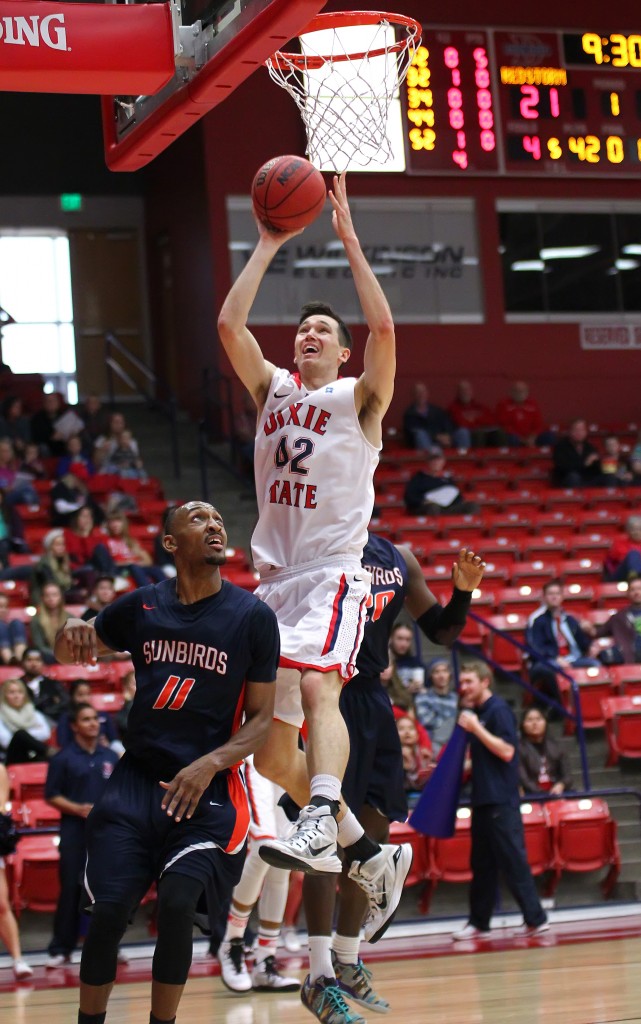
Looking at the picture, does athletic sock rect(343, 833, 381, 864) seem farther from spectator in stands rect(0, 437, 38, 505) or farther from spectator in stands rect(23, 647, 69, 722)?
spectator in stands rect(0, 437, 38, 505)

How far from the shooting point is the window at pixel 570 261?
20.5m

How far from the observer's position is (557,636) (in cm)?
1293

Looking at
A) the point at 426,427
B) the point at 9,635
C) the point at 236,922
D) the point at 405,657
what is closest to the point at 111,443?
the point at 426,427

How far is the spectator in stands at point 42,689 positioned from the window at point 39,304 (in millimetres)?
10970

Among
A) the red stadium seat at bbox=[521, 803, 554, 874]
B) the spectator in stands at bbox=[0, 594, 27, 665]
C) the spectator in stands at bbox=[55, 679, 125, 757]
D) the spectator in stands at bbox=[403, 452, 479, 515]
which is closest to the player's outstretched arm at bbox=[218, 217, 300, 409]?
the spectator in stands at bbox=[55, 679, 125, 757]

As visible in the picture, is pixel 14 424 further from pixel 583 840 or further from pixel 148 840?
pixel 148 840

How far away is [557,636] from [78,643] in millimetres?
8328

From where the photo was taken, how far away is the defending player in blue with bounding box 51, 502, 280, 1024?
4.80 m

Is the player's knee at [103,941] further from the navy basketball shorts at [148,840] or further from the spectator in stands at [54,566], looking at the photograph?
the spectator in stands at [54,566]

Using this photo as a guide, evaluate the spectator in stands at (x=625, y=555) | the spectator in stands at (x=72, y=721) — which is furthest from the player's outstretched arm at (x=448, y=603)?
the spectator in stands at (x=625, y=555)

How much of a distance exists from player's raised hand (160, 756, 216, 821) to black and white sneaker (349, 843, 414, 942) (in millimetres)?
1091

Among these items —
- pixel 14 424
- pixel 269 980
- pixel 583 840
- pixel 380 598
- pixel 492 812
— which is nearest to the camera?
pixel 380 598

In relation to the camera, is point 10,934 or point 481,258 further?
point 481,258

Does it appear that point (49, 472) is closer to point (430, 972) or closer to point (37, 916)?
point (37, 916)
